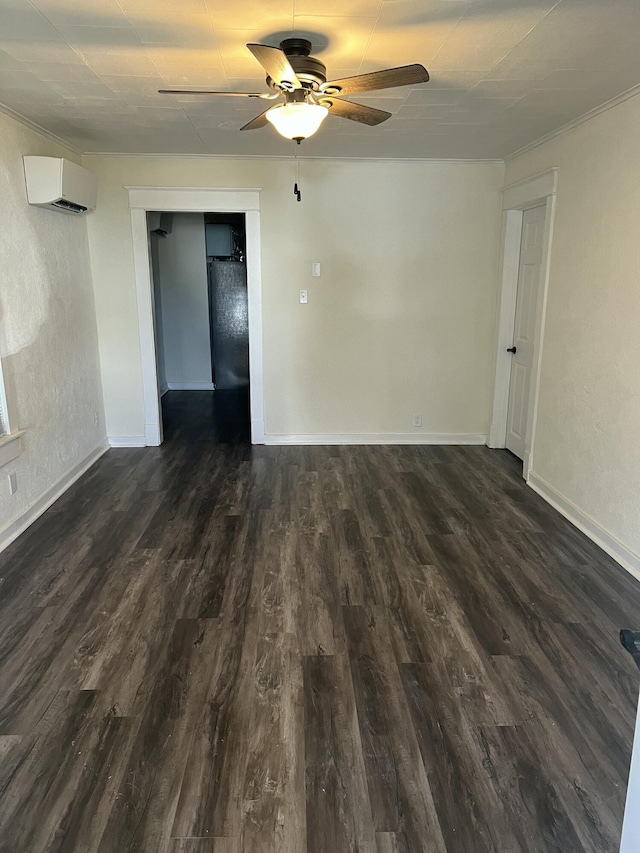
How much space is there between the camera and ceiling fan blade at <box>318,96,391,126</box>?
2.52m

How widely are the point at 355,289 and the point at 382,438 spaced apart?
1391 millimetres

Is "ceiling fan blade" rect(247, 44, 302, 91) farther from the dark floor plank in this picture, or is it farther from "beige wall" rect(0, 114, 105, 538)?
the dark floor plank

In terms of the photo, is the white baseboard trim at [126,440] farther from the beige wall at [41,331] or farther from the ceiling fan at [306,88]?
the ceiling fan at [306,88]

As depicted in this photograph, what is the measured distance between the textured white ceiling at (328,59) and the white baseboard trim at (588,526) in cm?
238

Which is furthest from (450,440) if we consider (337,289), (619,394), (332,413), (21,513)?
(21,513)

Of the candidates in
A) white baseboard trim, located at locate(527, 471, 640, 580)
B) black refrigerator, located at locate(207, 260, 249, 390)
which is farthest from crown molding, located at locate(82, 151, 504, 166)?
black refrigerator, located at locate(207, 260, 249, 390)

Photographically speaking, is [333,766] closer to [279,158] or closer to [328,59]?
[328,59]

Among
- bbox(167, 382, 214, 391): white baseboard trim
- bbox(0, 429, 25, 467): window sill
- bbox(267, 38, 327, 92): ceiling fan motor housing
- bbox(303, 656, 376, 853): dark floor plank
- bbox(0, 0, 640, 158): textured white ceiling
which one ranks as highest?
bbox(0, 0, 640, 158): textured white ceiling

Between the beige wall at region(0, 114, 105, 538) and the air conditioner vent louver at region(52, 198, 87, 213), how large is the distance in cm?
11

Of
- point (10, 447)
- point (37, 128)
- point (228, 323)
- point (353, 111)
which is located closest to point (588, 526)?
point (353, 111)

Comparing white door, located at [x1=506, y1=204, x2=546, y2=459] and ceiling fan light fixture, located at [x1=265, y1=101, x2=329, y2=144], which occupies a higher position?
ceiling fan light fixture, located at [x1=265, y1=101, x2=329, y2=144]

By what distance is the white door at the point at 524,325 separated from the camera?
4.39 metres

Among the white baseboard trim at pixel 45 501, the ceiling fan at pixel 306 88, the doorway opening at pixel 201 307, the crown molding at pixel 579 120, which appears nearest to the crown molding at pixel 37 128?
the ceiling fan at pixel 306 88

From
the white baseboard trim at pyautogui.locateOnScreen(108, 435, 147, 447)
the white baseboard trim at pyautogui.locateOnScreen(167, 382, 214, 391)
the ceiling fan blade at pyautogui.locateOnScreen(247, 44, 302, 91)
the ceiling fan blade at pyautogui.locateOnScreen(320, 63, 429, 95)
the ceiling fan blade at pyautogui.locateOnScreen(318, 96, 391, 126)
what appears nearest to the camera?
the ceiling fan blade at pyautogui.locateOnScreen(247, 44, 302, 91)
